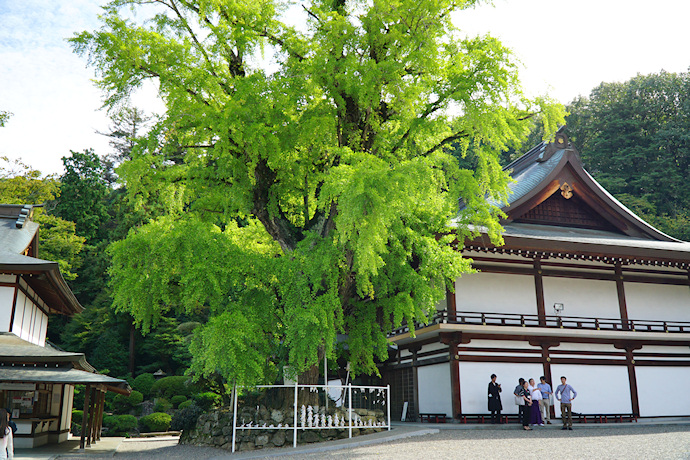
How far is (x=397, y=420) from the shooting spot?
1984cm

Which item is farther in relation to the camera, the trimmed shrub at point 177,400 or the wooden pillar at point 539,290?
the trimmed shrub at point 177,400

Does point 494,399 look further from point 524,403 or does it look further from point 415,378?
point 415,378

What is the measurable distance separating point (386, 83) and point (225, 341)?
6.87 meters

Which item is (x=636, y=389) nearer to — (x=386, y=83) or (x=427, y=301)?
(x=427, y=301)

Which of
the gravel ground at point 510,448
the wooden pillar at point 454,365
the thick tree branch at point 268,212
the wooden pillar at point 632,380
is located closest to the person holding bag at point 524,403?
the gravel ground at point 510,448

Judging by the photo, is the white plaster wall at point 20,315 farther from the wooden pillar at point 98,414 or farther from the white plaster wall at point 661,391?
the white plaster wall at point 661,391

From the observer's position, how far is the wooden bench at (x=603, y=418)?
17.3 meters

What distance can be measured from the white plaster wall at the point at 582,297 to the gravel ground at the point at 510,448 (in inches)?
209

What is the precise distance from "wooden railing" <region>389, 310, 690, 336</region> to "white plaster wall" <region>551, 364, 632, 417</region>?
1385 millimetres

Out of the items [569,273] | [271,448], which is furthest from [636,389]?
[271,448]

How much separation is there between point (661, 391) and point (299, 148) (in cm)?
1533

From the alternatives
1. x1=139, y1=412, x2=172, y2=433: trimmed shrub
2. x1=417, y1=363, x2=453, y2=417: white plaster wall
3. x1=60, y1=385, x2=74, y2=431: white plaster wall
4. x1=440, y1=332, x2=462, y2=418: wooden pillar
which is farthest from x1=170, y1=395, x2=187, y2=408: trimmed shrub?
x1=440, y1=332, x2=462, y2=418: wooden pillar

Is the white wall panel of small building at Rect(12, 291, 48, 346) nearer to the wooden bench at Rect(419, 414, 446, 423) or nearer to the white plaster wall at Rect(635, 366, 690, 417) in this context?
the wooden bench at Rect(419, 414, 446, 423)

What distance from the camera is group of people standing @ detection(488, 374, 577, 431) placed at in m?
14.6
